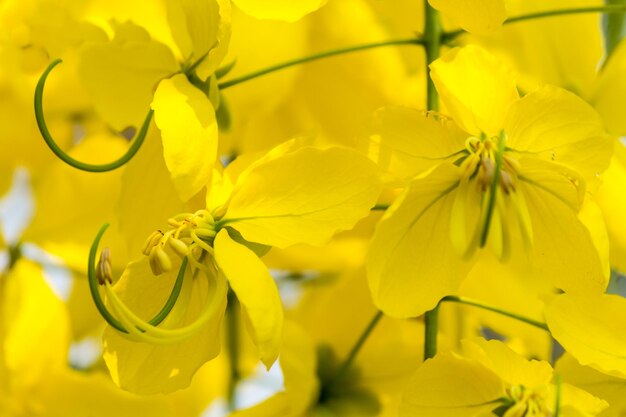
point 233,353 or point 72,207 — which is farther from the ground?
point 72,207

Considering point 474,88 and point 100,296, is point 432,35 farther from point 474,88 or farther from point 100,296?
point 100,296

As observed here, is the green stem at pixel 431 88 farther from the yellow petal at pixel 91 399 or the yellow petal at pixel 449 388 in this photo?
the yellow petal at pixel 91 399

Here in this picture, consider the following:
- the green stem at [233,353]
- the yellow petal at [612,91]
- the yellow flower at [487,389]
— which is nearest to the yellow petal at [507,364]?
the yellow flower at [487,389]

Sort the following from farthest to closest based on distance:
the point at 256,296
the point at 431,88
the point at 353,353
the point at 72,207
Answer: the point at 72,207 < the point at 353,353 < the point at 431,88 < the point at 256,296

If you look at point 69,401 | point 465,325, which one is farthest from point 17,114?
point 465,325

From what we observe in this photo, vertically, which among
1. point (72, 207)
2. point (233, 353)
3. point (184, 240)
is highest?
point (184, 240)

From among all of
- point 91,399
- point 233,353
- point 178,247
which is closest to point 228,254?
point 178,247

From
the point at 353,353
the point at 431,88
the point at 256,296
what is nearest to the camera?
the point at 256,296
